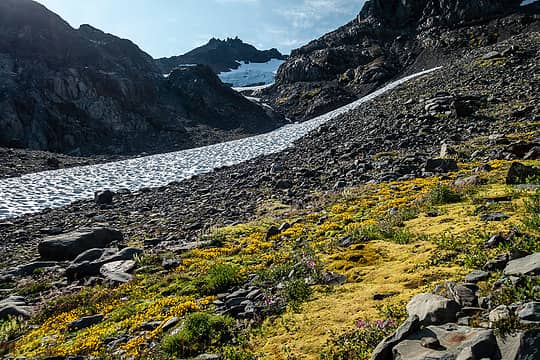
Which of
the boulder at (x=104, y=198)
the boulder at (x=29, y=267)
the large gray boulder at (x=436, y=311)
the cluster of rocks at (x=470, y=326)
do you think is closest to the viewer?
the cluster of rocks at (x=470, y=326)

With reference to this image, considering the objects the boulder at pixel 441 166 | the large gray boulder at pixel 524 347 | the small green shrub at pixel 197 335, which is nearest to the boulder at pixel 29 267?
the small green shrub at pixel 197 335

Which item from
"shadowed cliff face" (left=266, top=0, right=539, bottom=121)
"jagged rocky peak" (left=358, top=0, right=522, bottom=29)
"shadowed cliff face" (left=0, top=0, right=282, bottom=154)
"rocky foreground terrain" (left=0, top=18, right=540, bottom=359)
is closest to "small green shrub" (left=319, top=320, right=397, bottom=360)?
"rocky foreground terrain" (left=0, top=18, right=540, bottom=359)

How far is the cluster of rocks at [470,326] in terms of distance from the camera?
366cm

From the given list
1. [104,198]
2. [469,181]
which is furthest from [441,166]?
[104,198]

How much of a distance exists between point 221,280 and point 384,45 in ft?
368

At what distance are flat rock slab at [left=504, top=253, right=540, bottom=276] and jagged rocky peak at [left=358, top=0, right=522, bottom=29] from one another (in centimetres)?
10931

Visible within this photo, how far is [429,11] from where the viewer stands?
105125 mm

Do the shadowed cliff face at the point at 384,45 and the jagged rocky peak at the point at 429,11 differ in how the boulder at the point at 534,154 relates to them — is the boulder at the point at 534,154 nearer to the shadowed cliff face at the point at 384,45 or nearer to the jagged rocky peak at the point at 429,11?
the shadowed cliff face at the point at 384,45

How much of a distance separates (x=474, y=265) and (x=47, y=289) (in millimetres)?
11938

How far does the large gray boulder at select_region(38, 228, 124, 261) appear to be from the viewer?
1419cm

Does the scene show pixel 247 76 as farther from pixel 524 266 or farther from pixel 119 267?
pixel 524 266

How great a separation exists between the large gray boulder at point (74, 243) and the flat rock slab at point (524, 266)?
14306 millimetres

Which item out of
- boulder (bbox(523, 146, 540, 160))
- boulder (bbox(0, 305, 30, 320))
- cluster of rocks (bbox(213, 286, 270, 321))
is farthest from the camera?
boulder (bbox(523, 146, 540, 160))

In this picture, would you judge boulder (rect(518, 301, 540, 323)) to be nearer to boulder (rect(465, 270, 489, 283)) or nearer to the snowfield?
boulder (rect(465, 270, 489, 283))
